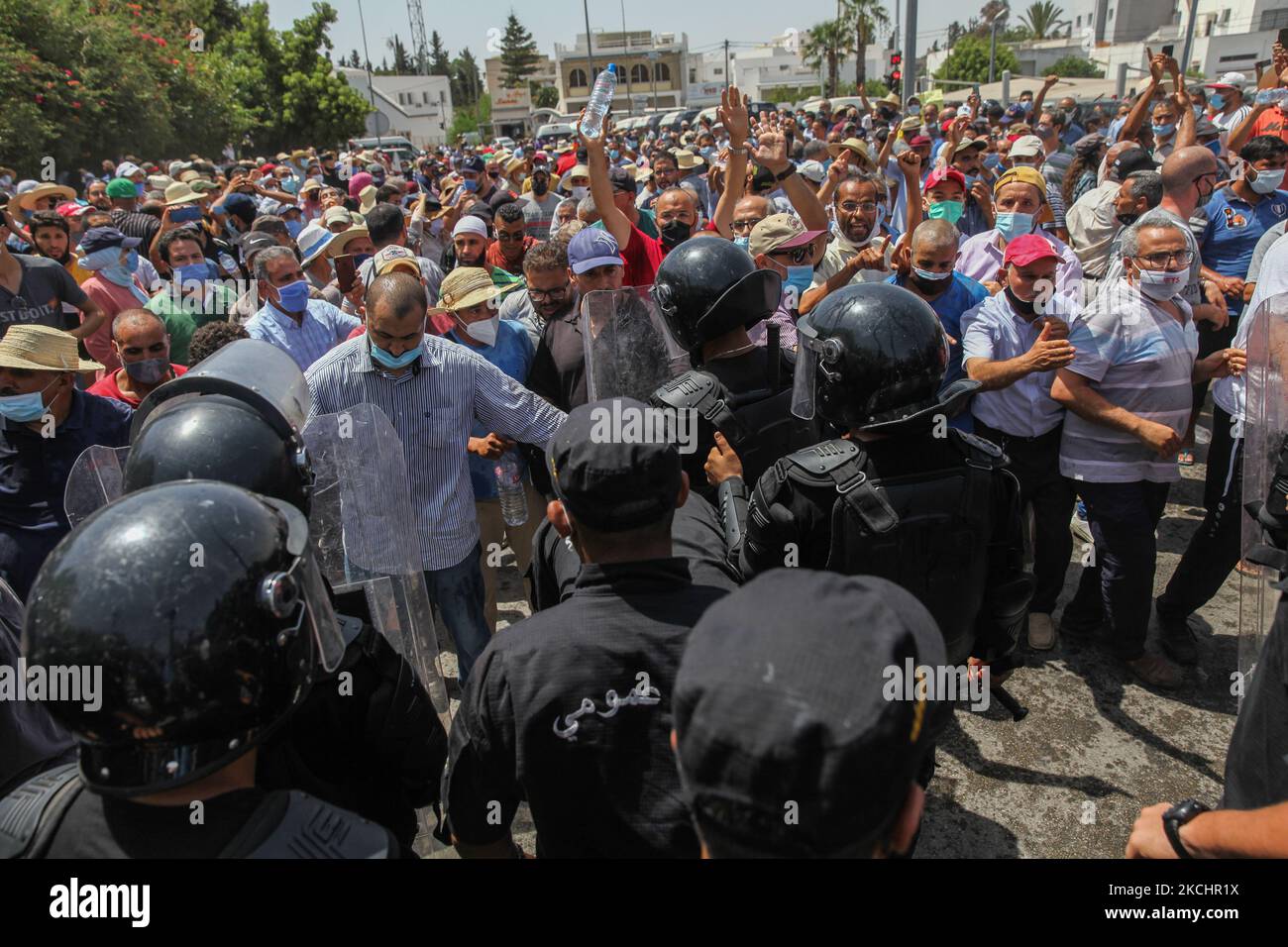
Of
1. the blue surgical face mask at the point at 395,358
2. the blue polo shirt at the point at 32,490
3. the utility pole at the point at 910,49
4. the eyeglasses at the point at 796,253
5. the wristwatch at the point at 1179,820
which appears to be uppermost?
the utility pole at the point at 910,49

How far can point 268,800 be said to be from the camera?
135 centimetres

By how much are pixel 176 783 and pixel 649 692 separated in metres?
0.85

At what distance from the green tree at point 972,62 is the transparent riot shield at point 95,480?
6495 cm

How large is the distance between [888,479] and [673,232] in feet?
14.7

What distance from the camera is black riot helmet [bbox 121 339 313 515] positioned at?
1.93 meters

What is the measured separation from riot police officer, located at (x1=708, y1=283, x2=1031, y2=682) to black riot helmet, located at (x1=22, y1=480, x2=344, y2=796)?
138 centimetres

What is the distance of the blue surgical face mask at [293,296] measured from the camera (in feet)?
14.9

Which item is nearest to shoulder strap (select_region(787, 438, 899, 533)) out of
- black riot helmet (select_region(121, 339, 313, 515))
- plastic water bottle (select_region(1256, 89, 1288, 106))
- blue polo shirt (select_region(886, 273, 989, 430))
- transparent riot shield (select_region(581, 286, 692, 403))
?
transparent riot shield (select_region(581, 286, 692, 403))

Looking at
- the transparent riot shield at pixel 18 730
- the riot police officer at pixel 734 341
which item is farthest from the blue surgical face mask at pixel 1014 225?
the transparent riot shield at pixel 18 730

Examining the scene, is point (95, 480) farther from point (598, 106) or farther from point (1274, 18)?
point (1274, 18)

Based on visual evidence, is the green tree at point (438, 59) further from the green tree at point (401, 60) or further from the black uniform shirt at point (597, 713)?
the black uniform shirt at point (597, 713)

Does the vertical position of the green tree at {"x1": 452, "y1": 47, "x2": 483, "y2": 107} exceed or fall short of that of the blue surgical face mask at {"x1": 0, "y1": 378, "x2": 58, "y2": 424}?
it exceeds it

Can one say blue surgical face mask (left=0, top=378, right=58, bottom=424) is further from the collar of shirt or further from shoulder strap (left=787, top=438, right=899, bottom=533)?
shoulder strap (left=787, top=438, right=899, bottom=533)

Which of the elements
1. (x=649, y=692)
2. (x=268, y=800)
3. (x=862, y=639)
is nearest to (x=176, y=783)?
(x=268, y=800)
